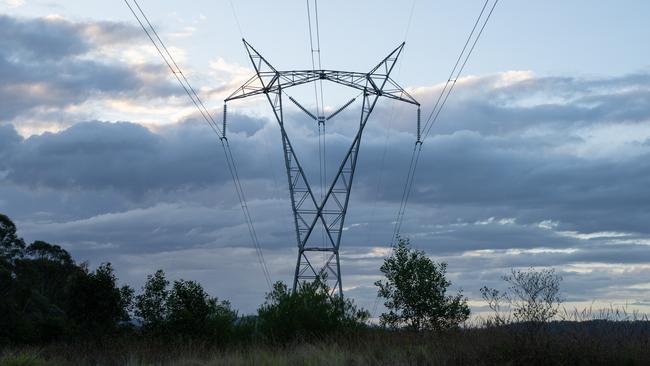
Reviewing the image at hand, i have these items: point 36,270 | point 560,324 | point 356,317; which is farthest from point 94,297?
point 560,324

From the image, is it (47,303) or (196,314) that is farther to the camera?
(47,303)

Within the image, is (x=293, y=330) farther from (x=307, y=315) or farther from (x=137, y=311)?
(x=137, y=311)

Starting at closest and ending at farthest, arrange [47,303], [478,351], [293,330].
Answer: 1. [478,351]
2. [293,330]
3. [47,303]

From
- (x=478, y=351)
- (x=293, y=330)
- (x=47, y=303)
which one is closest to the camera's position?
(x=478, y=351)

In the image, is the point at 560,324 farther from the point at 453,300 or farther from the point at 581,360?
the point at 453,300

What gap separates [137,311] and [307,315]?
63.8 feet

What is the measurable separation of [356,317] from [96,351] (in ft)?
47.6

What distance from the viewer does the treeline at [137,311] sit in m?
40.5

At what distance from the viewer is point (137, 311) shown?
182ft

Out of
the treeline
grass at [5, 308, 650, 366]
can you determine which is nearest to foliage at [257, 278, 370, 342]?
the treeline

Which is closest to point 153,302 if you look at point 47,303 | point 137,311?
point 137,311

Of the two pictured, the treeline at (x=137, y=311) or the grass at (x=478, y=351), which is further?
the treeline at (x=137, y=311)

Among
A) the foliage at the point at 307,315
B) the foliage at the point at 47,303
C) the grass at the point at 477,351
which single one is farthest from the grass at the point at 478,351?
the foliage at the point at 47,303

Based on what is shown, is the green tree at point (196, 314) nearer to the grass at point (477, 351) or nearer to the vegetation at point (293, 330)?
the vegetation at point (293, 330)
